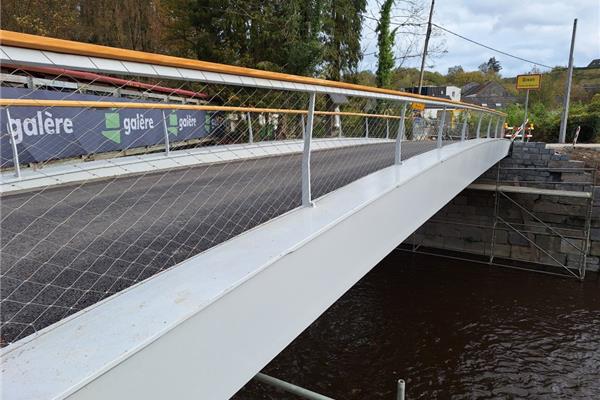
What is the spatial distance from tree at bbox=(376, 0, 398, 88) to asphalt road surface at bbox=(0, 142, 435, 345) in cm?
1703

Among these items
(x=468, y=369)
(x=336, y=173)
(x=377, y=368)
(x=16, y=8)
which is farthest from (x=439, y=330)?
(x=16, y=8)

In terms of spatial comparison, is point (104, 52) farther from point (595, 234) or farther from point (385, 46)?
point (385, 46)

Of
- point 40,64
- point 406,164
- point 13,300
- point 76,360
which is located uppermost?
point 40,64

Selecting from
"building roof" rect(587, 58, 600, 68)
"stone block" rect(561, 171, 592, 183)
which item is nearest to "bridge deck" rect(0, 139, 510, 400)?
"stone block" rect(561, 171, 592, 183)

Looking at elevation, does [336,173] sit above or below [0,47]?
below

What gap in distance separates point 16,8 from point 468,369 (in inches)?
839

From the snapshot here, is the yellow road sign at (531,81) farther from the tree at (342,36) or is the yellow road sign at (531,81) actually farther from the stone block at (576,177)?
the tree at (342,36)

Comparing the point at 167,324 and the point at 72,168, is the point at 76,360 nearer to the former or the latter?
the point at 167,324

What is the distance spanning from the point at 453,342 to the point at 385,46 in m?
16.3

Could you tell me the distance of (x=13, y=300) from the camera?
2.12 m

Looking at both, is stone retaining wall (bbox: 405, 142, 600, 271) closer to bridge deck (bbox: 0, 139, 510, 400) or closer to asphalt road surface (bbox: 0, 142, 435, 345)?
asphalt road surface (bbox: 0, 142, 435, 345)

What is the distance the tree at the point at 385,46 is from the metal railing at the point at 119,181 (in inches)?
553

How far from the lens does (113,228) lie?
3.40 meters

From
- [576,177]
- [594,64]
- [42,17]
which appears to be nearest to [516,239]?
[576,177]
